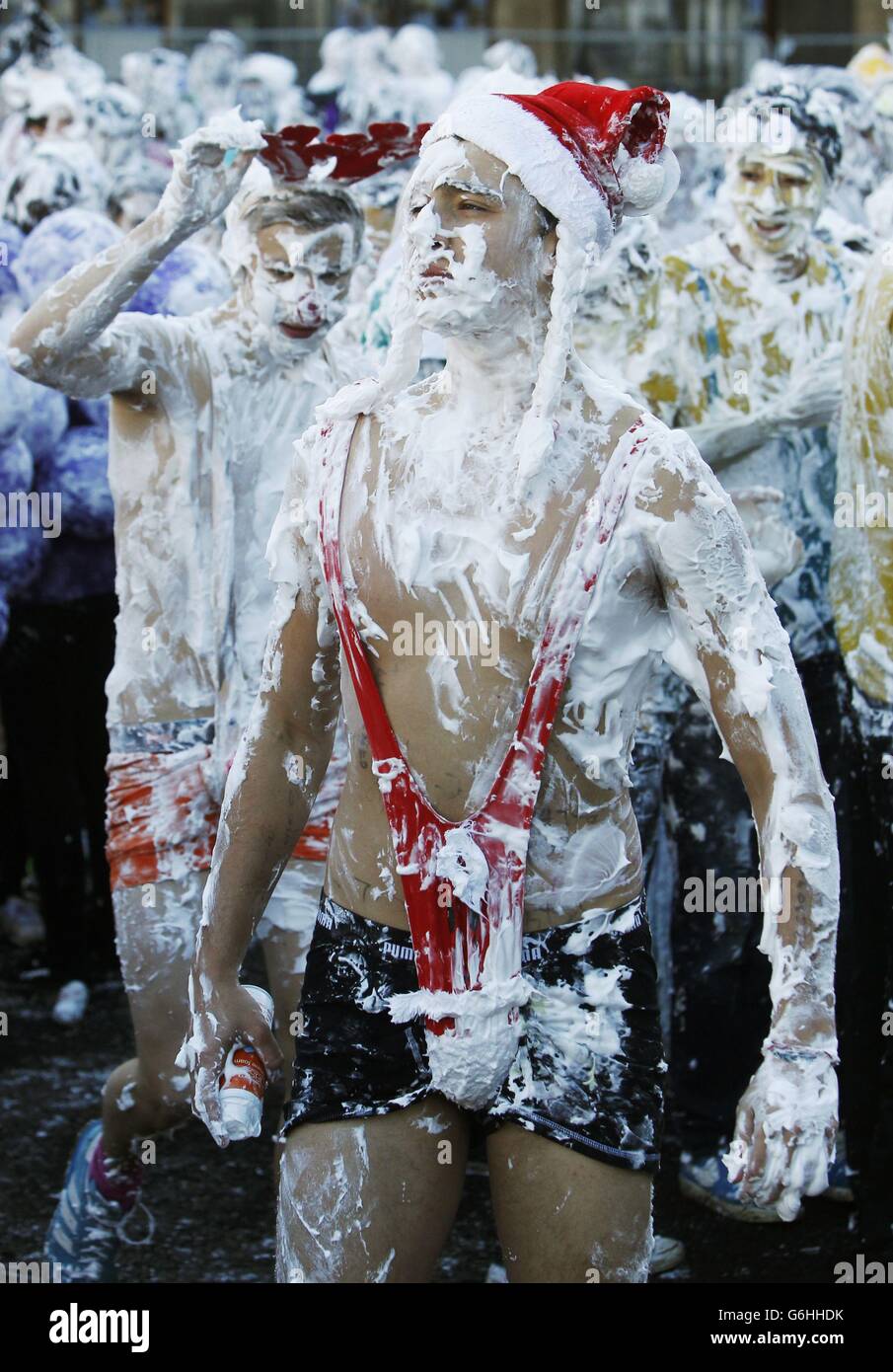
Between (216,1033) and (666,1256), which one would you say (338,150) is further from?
(666,1256)

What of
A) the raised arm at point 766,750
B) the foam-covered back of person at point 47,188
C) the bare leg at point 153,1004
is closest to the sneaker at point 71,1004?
the bare leg at point 153,1004

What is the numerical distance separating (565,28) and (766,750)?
19.1m

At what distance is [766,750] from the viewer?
2.43 metres

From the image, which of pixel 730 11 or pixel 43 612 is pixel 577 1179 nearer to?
pixel 43 612

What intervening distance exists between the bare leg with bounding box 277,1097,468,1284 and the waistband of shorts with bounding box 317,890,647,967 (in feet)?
0.68

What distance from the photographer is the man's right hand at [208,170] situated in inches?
140

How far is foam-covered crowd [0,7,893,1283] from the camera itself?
96.8 inches

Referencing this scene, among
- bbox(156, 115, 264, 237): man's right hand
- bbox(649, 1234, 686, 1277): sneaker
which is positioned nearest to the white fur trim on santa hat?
bbox(156, 115, 264, 237): man's right hand

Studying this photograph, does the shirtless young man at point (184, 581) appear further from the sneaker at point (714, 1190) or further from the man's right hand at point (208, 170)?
the sneaker at point (714, 1190)

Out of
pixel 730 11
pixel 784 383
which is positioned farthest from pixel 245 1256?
pixel 730 11

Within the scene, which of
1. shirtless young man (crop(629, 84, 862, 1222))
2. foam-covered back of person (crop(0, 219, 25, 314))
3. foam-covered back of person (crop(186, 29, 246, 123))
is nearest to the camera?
shirtless young man (crop(629, 84, 862, 1222))

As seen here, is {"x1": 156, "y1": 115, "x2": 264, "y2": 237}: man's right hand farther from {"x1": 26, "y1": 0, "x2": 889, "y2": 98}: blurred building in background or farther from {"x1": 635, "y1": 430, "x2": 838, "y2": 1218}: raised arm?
{"x1": 26, "y1": 0, "x2": 889, "y2": 98}: blurred building in background

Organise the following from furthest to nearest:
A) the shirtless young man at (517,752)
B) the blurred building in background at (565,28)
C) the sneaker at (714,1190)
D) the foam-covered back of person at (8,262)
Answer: the blurred building in background at (565,28) → the foam-covered back of person at (8,262) → the sneaker at (714,1190) → the shirtless young man at (517,752)

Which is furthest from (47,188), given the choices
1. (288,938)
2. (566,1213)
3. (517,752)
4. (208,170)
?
(566,1213)
